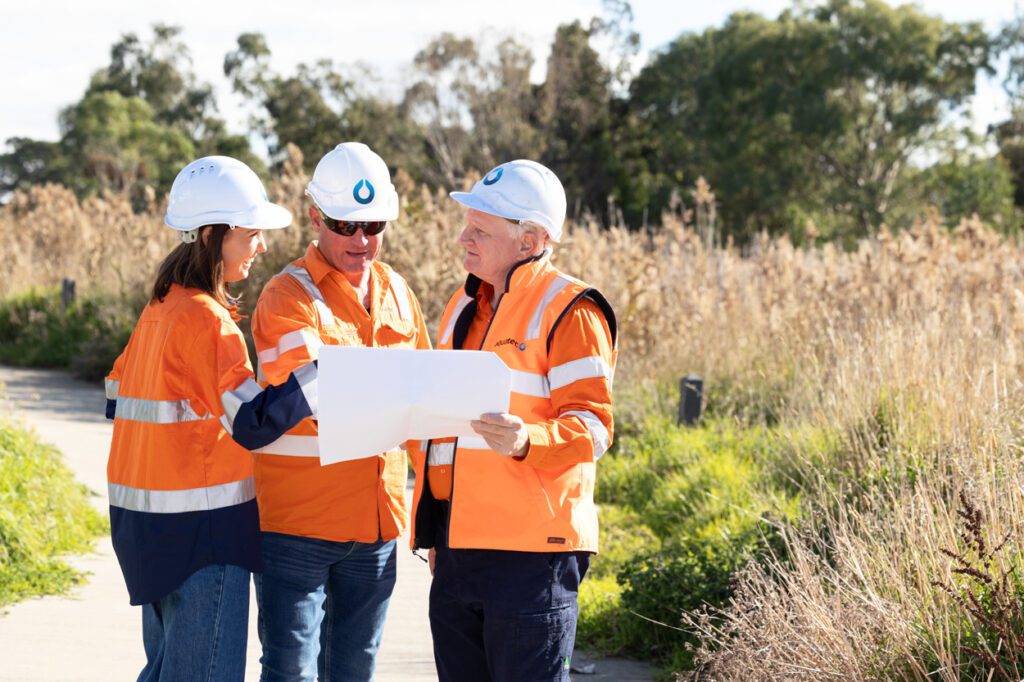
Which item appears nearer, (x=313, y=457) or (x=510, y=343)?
(x=510, y=343)

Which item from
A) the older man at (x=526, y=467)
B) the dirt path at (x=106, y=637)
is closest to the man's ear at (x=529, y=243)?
the older man at (x=526, y=467)

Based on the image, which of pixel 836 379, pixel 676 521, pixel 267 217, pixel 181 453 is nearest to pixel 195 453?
pixel 181 453

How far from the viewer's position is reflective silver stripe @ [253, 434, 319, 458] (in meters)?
3.70

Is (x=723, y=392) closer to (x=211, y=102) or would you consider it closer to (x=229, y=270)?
(x=229, y=270)

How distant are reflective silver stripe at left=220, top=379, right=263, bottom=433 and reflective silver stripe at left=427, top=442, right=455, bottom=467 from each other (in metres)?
0.55

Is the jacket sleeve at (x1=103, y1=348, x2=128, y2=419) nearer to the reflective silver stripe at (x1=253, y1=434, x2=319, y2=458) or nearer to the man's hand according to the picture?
the reflective silver stripe at (x1=253, y1=434, x2=319, y2=458)

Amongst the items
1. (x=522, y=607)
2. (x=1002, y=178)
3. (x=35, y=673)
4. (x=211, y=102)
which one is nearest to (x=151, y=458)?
(x=522, y=607)

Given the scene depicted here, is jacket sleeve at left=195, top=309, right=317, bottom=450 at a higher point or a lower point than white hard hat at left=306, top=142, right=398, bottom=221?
lower

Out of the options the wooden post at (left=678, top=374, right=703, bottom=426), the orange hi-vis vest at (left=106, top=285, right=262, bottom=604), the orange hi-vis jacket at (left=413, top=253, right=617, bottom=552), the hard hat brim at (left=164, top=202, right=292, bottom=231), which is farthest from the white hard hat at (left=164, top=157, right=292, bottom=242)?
the wooden post at (left=678, top=374, right=703, bottom=426)

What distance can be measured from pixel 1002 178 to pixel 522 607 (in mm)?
32529

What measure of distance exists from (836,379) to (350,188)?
408 cm

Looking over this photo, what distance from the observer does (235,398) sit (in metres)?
3.33

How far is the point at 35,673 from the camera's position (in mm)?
4984

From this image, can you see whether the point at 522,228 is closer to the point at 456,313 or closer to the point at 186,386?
the point at 456,313
